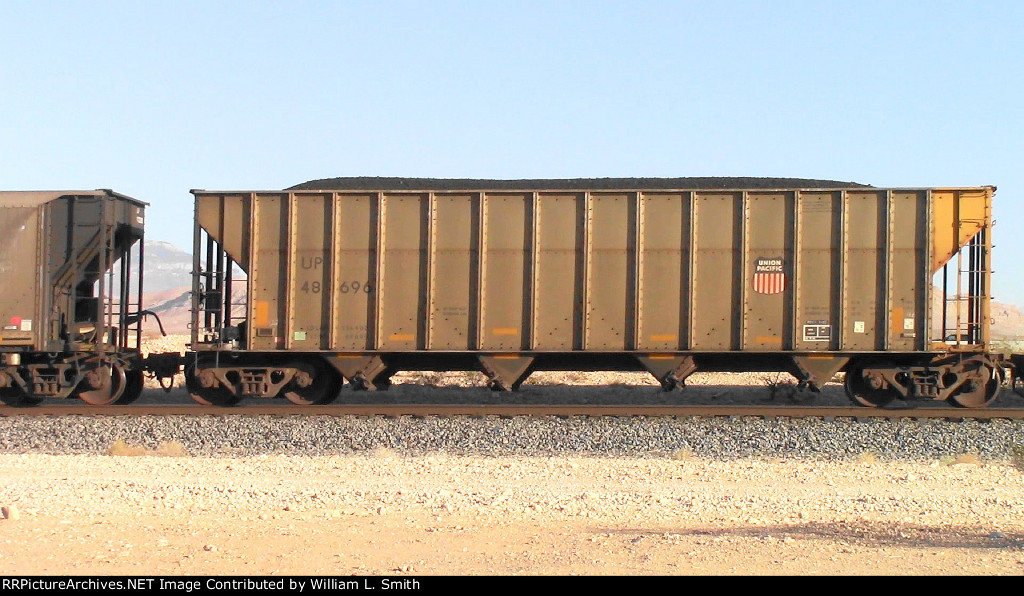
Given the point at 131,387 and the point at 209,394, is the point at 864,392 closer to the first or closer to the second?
the point at 209,394

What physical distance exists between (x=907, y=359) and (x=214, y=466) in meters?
10.3

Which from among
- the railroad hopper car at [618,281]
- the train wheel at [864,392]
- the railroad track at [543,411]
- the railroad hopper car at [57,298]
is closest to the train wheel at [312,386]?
the railroad hopper car at [618,281]

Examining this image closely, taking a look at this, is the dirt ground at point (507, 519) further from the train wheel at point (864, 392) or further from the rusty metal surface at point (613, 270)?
the train wheel at point (864, 392)

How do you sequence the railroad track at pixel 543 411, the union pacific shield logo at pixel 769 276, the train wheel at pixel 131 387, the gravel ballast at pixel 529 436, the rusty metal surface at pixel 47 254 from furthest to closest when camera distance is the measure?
the train wheel at pixel 131 387, the rusty metal surface at pixel 47 254, the union pacific shield logo at pixel 769 276, the railroad track at pixel 543 411, the gravel ballast at pixel 529 436

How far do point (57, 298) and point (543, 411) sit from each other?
7903 millimetres

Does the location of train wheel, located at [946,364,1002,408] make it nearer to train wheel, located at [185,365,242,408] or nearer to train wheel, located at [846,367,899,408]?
train wheel, located at [846,367,899,408]

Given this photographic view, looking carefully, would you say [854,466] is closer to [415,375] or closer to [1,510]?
[1,510]

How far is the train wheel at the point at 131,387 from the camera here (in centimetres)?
1516

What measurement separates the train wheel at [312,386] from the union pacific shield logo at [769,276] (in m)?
6.89

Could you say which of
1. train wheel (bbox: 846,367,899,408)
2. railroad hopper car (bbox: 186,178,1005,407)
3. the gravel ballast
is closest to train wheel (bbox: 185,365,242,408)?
railroad hopper car (bbox: 186,178,1005,407)

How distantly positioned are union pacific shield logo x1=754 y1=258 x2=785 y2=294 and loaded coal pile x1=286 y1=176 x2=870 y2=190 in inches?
52.2

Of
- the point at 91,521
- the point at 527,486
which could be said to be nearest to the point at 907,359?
the point at 527,486

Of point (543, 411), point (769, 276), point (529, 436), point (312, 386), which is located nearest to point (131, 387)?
point (312, 386)

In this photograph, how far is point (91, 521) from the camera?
6816 mm
